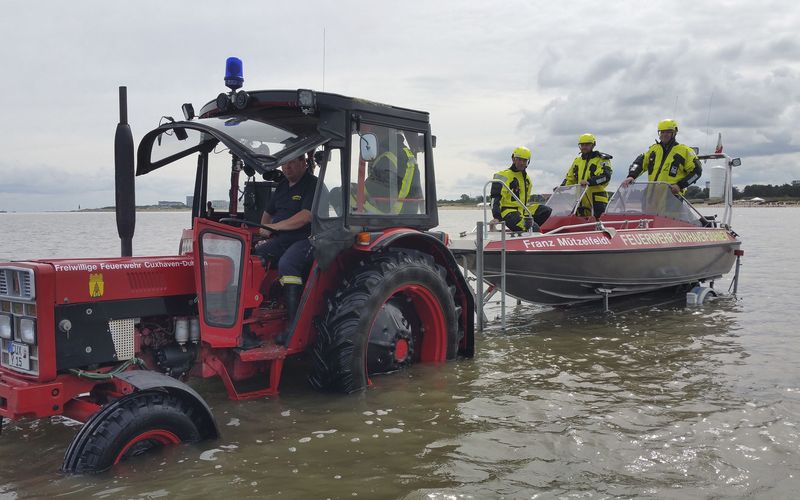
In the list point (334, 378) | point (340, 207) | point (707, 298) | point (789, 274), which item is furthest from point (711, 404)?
point (789, 274)

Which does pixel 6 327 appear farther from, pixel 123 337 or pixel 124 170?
pixel 124 170

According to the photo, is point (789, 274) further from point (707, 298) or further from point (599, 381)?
point (599, 381)

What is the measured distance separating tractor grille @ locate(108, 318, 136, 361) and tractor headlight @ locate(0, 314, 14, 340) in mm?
526

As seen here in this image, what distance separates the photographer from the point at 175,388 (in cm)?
369

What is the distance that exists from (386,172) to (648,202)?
6219 millimetres

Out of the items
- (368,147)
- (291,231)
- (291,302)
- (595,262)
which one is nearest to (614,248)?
(595,262)

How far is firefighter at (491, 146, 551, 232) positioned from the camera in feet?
29.1

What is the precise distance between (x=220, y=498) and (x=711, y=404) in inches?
138

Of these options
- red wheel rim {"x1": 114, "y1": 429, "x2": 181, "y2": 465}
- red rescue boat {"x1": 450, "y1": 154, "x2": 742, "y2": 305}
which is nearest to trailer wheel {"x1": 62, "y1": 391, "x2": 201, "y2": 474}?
red wheel rim {"x1": 114, "y1": 429, "x2": 181, "y2": 465}

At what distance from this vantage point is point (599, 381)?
565cm

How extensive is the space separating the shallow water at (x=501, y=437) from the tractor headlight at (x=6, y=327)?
2.19ft

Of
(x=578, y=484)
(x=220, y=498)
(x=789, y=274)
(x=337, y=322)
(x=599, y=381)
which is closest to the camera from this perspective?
(x=220, y=498)

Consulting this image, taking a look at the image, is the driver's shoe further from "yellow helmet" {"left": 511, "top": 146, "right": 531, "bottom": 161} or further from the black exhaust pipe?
"yellow helmet" {"left": 511, "top": 146, "right": 531, "bottom": 161}

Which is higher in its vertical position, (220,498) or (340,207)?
(340,207)
